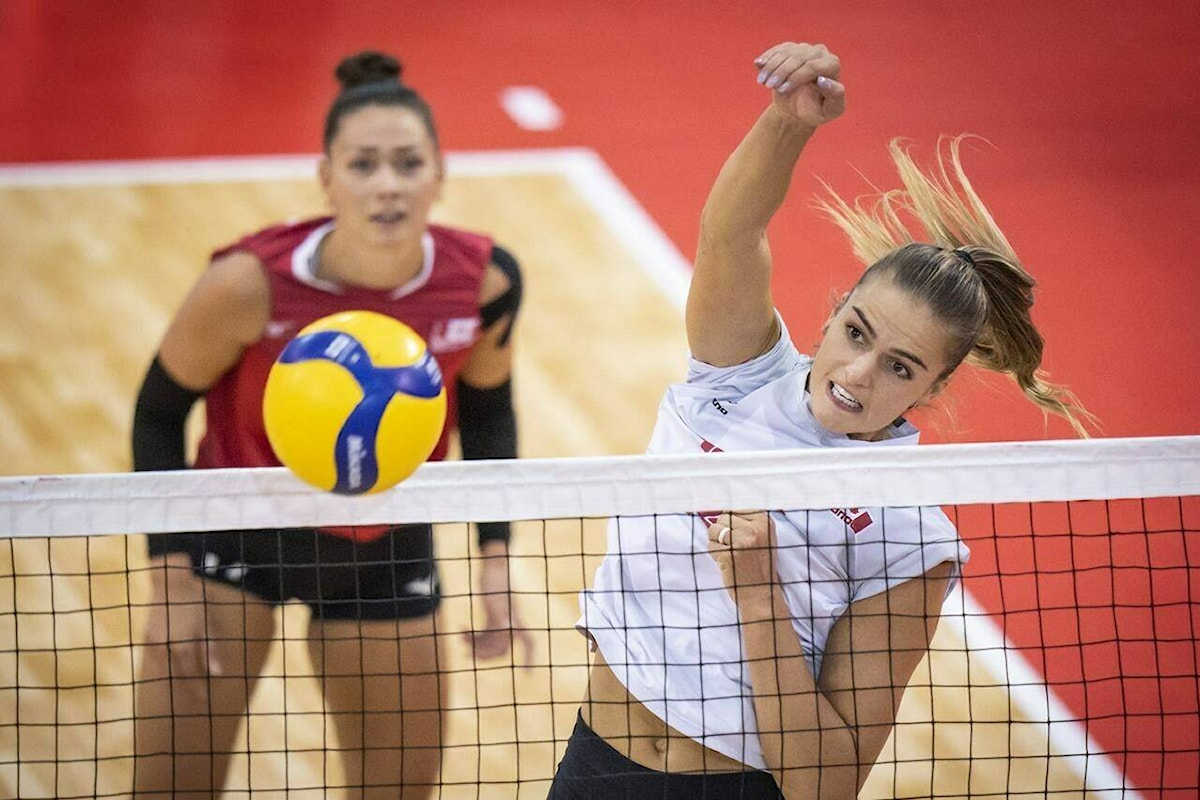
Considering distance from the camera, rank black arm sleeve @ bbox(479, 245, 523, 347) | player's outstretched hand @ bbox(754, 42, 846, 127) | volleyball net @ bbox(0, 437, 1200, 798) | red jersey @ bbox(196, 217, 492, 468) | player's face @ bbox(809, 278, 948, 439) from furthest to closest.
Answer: black arm sleeve @ bbox(479, 245, 523, 347), red jersey @ bbox(196, 217, 492, 468), volleyball net @ bbox(0, 437, 1200, 798), player's face @ bbox(809, 278, 948, 439), player's outstretched hand @ bbox(754, 42, 846, 127)

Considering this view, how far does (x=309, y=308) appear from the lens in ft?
12.6

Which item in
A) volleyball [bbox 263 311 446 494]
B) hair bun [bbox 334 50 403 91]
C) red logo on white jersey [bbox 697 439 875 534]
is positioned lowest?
red logo on white jersey [bbox 697 439 875 534]

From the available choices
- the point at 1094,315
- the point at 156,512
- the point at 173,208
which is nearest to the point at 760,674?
the point at 156,512

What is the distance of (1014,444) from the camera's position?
2814mm

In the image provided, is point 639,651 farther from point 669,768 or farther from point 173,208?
point 173,208

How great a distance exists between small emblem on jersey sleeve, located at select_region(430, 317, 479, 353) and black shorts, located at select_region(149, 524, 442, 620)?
1.67 ft

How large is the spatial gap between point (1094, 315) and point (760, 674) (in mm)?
4499

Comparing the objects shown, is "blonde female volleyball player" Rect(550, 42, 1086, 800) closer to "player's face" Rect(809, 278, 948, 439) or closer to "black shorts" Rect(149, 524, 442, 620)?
"player's face" Rect(809, 278, 948, 439)

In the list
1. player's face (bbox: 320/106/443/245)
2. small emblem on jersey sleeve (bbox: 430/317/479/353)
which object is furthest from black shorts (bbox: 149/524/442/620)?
player's face (bbox: 320/106/443/245)

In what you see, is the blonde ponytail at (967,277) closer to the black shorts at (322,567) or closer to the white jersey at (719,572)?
the white jersey at (719,572)

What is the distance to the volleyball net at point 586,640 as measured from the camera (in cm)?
277

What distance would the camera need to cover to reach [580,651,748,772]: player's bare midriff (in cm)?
259

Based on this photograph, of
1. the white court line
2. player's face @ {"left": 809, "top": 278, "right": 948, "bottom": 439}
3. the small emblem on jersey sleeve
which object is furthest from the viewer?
the white court line

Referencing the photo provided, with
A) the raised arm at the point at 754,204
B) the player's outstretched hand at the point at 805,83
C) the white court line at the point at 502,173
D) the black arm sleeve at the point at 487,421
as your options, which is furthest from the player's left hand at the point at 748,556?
the white court line at the point at 502,173
